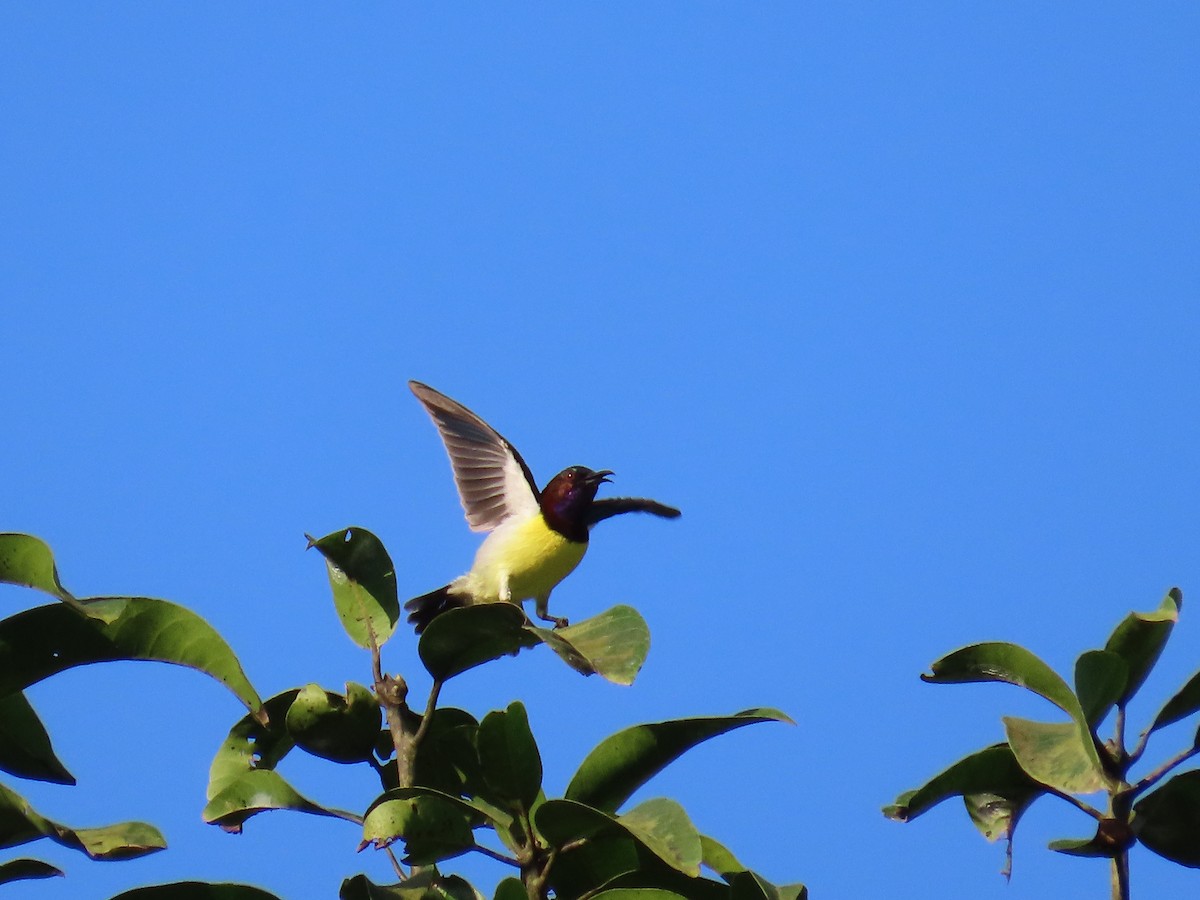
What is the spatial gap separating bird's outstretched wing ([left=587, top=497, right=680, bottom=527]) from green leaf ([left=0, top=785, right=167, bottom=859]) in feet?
12.7

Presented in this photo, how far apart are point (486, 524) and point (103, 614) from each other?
4.13 metres

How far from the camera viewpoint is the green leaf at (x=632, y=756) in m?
2.46

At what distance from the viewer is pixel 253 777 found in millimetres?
2584

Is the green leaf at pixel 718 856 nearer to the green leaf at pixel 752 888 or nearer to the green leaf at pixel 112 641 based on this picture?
the green leaf at pixel 752 888

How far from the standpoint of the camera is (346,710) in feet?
8.16

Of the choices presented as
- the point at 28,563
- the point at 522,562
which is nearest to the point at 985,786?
the point at 28,563

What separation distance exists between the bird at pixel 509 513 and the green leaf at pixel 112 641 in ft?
11.3

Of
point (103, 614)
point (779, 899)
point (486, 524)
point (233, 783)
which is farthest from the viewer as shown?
point (486, 524)

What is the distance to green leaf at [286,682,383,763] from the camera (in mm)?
2477

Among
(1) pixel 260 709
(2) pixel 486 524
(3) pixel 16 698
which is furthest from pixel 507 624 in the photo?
(2) pixel 486 524

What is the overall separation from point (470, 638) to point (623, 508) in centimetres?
402

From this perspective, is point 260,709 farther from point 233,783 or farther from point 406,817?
point 406,817

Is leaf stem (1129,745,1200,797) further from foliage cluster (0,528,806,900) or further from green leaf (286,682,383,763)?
green leaf (286,682,383,763)

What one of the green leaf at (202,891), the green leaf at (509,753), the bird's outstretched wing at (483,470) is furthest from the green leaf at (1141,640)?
the bird's outstretched wing at (483,470)
